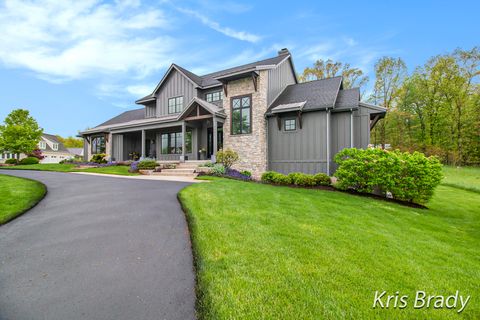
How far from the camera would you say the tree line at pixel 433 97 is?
2444 cm

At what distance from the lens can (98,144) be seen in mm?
22594

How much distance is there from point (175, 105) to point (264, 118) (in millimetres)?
8381

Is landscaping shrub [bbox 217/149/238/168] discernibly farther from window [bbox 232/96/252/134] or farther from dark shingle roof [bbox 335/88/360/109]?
dark shingle roof [bbox 335/88/360/109]

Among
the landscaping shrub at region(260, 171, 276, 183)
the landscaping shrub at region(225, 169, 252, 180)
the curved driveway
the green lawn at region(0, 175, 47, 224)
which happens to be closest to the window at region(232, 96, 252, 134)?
the landscaping shrub at region(225, 169, 252, 180)

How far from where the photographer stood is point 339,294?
7.47ft

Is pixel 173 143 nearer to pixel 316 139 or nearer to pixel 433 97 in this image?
pixel 316 139

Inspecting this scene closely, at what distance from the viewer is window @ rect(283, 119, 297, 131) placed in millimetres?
13477

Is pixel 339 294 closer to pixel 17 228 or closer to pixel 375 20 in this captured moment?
pixel 17 228

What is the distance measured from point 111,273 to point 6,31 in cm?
1699

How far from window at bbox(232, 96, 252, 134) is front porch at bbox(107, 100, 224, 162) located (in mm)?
1036

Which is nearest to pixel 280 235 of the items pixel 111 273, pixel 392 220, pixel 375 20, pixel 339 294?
pixel 339 294

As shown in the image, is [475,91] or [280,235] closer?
[280,235]

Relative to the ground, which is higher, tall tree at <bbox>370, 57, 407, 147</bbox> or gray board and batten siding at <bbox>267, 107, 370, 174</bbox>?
tall tree at <bbox>370, 57, 407, 147</bbox>

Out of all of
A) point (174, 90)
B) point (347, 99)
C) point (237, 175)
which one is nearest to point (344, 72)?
point (347, 99)
